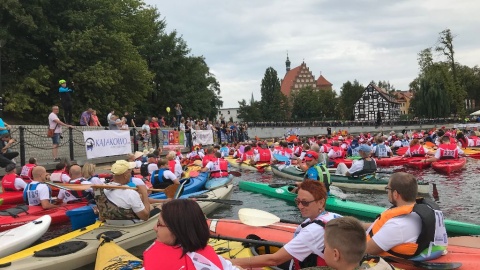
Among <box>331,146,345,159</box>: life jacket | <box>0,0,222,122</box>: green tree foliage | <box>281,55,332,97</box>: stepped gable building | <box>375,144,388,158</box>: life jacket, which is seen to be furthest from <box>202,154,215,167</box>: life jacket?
<box>281,55,332,97</box>: stepped gable building

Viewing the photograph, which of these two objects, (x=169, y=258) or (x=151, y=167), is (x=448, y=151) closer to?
(x=151, y=167)

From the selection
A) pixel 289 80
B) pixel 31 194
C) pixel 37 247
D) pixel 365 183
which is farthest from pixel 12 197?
pixel 289 80

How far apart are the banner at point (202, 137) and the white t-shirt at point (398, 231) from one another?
70.3 ft

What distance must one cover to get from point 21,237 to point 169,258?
513 cm

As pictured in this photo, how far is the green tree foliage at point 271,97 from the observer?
312 feet

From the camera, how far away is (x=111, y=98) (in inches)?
1078

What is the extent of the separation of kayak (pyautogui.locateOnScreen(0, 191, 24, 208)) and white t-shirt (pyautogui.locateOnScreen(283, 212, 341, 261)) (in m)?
8.16

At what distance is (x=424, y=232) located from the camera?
4.16 meters

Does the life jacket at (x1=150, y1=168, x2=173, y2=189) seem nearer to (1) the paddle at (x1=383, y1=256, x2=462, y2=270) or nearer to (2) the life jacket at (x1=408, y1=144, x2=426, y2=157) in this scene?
(1) the paddle at (x1=383, y1=256, x2=462, y2=270)

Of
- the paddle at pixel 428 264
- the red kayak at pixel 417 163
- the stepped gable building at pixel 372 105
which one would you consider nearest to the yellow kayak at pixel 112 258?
the paddle at pixel 428 264

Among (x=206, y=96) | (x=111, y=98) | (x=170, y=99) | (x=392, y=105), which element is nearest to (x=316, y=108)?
(x=392, y=105)

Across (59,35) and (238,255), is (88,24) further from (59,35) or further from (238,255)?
(238,255)

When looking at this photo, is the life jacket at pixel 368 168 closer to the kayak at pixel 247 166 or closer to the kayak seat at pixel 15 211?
the kayak at pixel 247 166

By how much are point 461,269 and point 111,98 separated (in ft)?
84.5
